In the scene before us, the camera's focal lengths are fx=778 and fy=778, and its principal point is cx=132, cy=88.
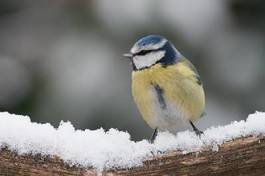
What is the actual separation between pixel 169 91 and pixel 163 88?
3 centimetres

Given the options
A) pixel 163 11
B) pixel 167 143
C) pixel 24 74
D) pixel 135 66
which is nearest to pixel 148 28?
pixel 163 11

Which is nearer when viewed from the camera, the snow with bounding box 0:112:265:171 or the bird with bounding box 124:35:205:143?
the snow with bounding box 0:112:265:171

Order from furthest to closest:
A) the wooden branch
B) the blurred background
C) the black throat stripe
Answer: the blurred background, the black throat stripe, the wooden branch

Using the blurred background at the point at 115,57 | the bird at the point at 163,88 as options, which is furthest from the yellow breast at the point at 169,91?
the blurred background at the point at 115,57

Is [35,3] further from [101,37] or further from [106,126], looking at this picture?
[106,126]

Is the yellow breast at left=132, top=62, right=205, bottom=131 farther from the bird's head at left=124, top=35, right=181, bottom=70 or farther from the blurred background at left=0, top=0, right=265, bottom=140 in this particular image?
the blurred background at left=0, top=0, right=265, bottom=140

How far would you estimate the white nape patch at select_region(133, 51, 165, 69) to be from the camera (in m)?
3.28

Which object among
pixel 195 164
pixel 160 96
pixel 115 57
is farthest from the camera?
pixel 115 57

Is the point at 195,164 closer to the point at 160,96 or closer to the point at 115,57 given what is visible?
the point at 160,96

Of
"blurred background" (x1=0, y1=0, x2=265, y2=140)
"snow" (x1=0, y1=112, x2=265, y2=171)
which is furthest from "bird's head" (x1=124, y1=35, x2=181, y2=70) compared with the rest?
"blurred background" (x1=0, y1=0, x2=265, y2=140)

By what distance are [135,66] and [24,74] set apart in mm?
2031

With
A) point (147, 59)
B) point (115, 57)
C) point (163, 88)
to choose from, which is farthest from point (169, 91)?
point (115, 57)

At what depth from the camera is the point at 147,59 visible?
10.8 feet

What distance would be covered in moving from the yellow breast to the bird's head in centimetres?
3
